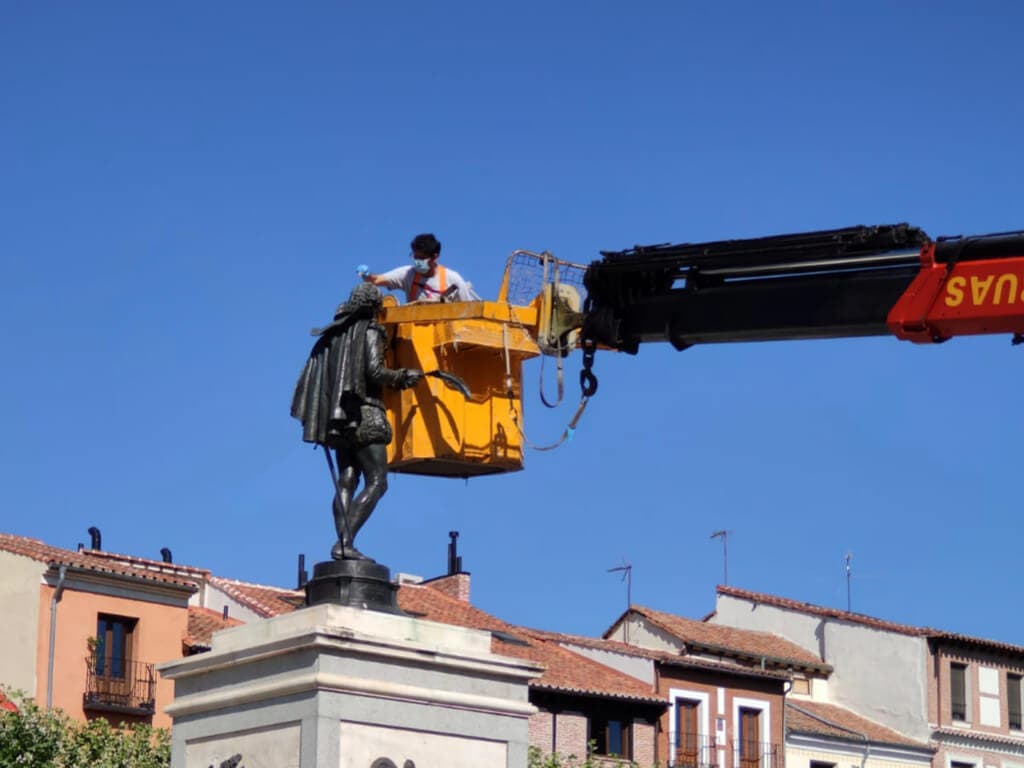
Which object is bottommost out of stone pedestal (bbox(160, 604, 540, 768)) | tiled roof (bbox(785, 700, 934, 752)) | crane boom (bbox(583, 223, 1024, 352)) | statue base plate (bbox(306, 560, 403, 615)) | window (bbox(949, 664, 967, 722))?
stone pedestal (bbox(160, 604, 540, 768))

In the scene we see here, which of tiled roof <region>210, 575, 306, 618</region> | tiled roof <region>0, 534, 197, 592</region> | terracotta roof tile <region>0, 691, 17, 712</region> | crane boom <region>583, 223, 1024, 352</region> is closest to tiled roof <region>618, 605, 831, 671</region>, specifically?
tiled roof <region>210, 575, 306, 618</region>

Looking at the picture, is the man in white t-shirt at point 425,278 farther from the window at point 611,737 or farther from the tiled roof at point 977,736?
the tiled roof at point 977,736

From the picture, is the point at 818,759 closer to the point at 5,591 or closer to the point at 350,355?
the point at 5,591

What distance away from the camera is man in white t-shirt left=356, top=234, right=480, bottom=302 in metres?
16.2

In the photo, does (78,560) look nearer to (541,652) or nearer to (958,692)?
(541,652)

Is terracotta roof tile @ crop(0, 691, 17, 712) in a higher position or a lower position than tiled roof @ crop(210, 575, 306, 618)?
lower

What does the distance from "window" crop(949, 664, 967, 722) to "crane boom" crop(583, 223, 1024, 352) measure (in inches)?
1902

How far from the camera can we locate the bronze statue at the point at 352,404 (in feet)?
48.9

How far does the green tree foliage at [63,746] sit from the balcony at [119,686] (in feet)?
18.5

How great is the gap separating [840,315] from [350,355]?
163 inches

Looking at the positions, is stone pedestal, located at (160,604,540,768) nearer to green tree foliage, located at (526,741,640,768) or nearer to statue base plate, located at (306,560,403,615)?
statue base plate, located at (306,560,403,615)

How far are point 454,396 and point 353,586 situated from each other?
6.68 ft

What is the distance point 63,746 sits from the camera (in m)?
38.2

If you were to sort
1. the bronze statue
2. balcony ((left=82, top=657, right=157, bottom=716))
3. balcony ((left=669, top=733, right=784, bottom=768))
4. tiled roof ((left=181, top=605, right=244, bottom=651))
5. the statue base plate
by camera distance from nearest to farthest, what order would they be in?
1. the statue base plate
2. the bronze statue
3. balcony ((left=82, top=657, right=157, bottom=716))
4. tiled roof ((left=181, top=605, right=244, bottom=651))
5. balcony ((left=669, top=733, right=784, bottom=768))
